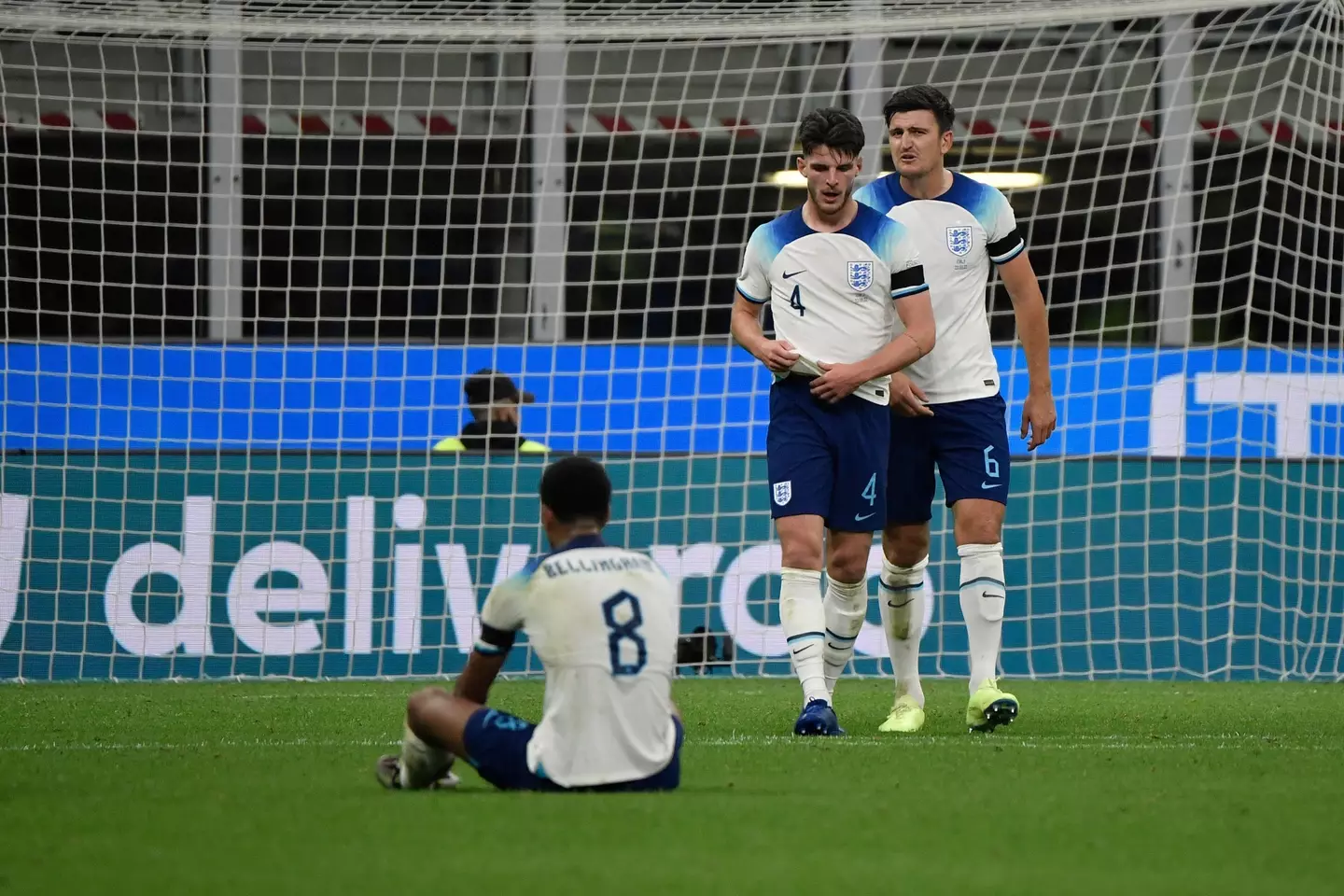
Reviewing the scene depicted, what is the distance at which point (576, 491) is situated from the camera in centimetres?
400

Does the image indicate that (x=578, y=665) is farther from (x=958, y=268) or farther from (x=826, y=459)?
(x=958, y=268)

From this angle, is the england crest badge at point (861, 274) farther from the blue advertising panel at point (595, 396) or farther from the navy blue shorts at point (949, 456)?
the blue advertising panel at point (595, 396)

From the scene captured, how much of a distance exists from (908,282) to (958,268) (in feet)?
1.14

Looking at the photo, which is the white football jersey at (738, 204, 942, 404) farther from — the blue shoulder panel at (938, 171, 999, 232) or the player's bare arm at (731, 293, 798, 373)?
the blue shoulder panel at (938, 171, 999, 232)

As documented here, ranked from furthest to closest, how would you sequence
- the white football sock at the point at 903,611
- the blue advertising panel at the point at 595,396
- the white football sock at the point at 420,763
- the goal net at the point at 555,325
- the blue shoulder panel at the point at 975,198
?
the blue advertising panel at the point at 595,396, the goal net at the point at 555,325, the white football sock at the point at 903,611, the blue shoulder panel at the point at 975,198, the white football sock at the point at 420,763

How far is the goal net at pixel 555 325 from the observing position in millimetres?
9141

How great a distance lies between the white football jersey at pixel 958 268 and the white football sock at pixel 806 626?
766 mm

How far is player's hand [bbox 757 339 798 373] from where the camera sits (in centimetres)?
569

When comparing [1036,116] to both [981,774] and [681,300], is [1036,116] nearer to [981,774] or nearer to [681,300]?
[681,300]

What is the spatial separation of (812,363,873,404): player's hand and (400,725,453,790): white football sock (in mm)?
1932

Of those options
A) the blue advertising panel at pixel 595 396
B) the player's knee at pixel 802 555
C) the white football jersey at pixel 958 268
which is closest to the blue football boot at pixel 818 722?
the player's knee at pixel 802 555

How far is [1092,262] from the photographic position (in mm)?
12438

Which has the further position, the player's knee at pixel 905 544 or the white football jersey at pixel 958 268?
the player's knee at pixel 905 544

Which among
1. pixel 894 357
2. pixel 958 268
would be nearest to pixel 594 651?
pixel 894 357
